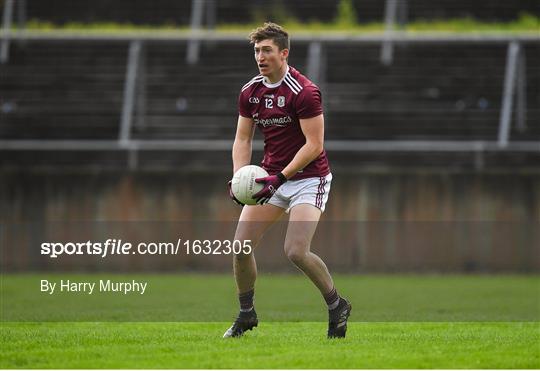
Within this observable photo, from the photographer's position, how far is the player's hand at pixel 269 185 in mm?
8555

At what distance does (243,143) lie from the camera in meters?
9.02

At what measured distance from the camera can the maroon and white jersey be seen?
28.5ft

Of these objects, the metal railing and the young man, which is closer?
the young man

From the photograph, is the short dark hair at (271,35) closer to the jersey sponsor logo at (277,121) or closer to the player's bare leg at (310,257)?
the jersey sponsor logo at (277,121)

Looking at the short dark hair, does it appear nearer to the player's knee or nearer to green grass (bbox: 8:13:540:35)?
the player's knee

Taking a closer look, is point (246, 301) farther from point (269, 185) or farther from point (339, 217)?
point (339, 217)

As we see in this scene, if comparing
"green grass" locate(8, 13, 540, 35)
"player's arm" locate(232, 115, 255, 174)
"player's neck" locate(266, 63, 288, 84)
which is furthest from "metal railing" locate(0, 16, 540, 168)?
"player's neck" locate(266, 63, 288, 84)

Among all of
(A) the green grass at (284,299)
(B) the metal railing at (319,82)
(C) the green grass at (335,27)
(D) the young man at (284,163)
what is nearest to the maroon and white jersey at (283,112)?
(D) the young man at (284,163)

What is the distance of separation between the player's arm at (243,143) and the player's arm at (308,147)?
1.54 ft

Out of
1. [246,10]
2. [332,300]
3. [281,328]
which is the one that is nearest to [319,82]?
[246,10]

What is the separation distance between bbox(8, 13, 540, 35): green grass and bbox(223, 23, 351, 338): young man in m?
11.9

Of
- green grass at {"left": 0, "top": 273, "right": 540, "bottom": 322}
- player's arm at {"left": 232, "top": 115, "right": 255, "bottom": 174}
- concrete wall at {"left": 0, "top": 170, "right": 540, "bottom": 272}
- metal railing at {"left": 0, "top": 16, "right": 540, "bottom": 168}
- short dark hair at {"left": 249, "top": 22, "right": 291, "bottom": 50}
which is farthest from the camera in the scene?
metal railing at {"left": 0, "top": 16, "right": 540, "bottom": 168}

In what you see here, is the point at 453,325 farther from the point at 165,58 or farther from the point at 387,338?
the point at 165,58

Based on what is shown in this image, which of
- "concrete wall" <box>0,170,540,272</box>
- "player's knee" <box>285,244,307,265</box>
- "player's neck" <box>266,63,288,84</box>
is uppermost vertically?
"player's neck" <box>266,63,288,84</box>
